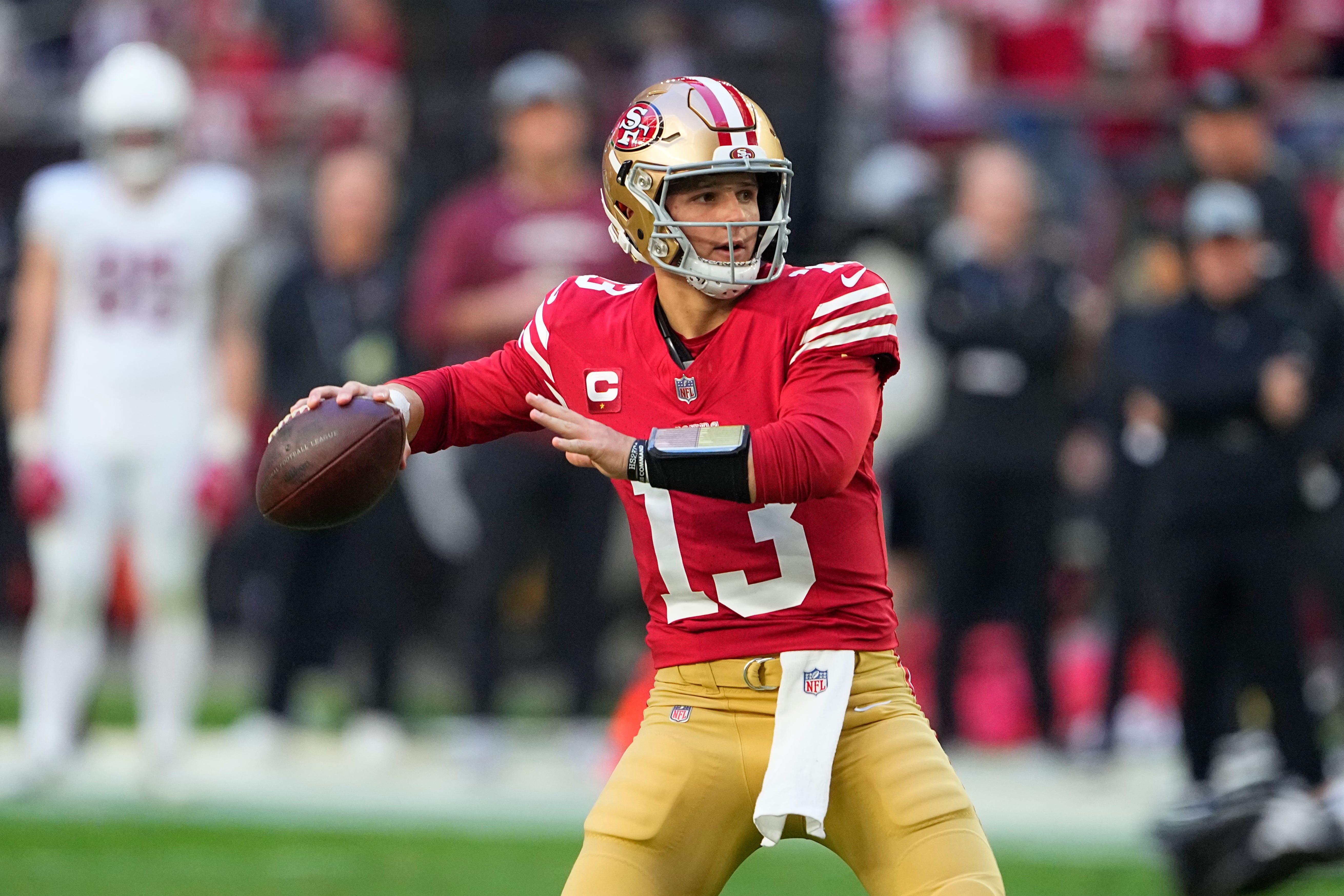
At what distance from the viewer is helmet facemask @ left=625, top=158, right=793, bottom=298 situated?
3.16 m

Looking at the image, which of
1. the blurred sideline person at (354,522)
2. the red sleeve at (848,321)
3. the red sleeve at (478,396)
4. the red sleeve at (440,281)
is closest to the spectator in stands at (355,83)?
the blurred sideline person at (354,522)

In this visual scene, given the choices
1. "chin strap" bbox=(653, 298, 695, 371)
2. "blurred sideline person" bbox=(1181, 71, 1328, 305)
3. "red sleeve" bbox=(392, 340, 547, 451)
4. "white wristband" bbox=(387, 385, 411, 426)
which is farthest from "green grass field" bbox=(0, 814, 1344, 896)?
"chin strap" bbox=(653, 298, 695, 371)

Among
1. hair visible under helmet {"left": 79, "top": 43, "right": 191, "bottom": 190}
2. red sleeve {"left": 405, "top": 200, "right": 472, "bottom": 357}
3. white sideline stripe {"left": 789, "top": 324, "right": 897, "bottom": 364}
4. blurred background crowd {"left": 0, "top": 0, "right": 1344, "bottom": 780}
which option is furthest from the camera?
red sleeve {"left": 405, "top": 200, "right": 472, "bottom": 357}

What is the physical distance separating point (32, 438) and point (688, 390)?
4.00 meters

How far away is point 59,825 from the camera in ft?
19.6

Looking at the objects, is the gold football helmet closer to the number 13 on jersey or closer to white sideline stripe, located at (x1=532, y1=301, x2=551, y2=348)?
white sideline stripe, located at (x1=532, y1=301, x2=551, y2=348)

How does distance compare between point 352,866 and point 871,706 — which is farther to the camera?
point 352,866

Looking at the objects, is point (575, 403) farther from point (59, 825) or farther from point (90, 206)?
point (90, 206)

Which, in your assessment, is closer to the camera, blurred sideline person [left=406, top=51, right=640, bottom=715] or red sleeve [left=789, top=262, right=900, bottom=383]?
red sleeve [left=789, top=262, right=900, bottom=383]

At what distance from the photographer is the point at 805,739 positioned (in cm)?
306

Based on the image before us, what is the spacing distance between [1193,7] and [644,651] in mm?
3854

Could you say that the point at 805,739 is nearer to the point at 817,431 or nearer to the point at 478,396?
the point at 817,431

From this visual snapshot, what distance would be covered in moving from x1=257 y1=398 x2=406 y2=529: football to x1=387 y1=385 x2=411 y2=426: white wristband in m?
0.02

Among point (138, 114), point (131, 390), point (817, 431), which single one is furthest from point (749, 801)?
point (138, 114)
